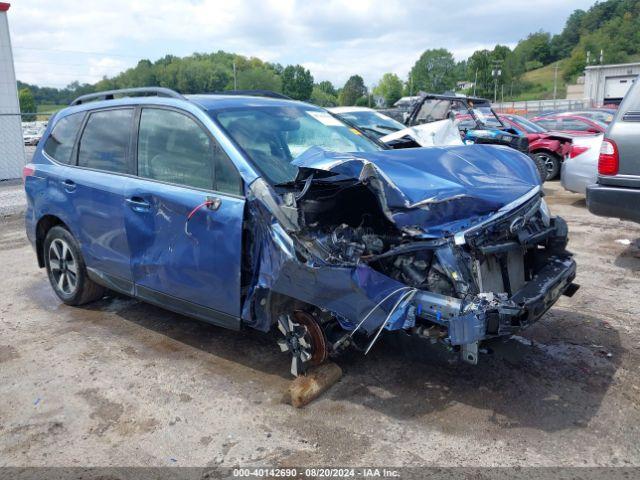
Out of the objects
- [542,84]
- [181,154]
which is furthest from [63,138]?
[542,84]

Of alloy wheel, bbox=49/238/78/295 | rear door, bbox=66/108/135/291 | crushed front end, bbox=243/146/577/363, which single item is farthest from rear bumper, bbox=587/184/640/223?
alloy wheel, bbox=49/238/78/295

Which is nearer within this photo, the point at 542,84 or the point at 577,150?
the point at 577,150

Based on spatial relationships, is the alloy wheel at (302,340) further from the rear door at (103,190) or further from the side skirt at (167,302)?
the rear door at (103,190)

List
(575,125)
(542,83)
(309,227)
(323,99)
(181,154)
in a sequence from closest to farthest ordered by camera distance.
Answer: (309,227) → (181,154) → (575,125) → (323,99) → (542,83)

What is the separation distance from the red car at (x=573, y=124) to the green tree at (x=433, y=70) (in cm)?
11534

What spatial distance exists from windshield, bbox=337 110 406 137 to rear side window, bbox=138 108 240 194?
5.97m

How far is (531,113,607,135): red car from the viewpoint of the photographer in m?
13.7

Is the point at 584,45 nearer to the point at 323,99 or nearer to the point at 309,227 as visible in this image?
the point at 323,99

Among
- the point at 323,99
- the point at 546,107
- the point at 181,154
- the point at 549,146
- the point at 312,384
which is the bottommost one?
the point at 312,384

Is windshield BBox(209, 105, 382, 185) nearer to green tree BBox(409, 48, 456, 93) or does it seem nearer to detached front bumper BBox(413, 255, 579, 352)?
detached front bumper BBox(413, 255, 579, 352)

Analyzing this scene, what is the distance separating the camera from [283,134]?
4242 mm

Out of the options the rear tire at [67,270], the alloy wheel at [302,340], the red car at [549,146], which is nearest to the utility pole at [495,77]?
the red car at [549,146]

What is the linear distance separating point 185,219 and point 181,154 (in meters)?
0.53

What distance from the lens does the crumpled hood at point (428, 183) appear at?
3273 millimetres
